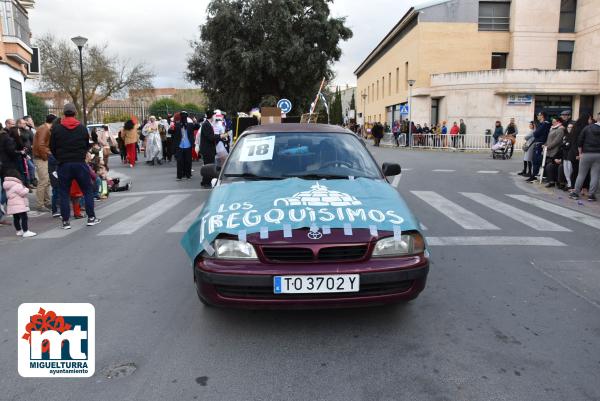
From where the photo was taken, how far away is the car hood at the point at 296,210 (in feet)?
11.7

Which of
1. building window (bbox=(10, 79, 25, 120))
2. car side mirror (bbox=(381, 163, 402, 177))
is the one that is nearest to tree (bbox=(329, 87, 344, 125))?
building window (bbox=(10, 79, 25, 120))

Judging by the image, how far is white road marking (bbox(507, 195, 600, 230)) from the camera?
26.7ft

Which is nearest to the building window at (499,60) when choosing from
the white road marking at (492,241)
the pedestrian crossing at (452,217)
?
the pedestrian crossing at (452,217)

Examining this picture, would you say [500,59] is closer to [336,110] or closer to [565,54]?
[565,54]

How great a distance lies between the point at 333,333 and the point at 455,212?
5.88 meters

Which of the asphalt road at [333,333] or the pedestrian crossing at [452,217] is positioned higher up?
the pedestrian crossing at [452,217]

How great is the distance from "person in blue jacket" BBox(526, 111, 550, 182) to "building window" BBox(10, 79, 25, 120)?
18.0m

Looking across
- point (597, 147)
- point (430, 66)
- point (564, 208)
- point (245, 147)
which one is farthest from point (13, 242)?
point (430, 66)

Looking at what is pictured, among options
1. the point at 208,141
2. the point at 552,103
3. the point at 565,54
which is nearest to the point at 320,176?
the point at 208,141

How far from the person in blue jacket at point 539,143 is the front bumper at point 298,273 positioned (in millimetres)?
11634

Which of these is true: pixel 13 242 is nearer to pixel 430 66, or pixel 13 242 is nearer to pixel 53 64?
pixel 430 66

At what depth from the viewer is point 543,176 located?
13.5 metres

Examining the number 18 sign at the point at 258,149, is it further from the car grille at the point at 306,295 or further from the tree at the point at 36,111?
the tree at the point at 36,111

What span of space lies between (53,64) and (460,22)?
36.6m
